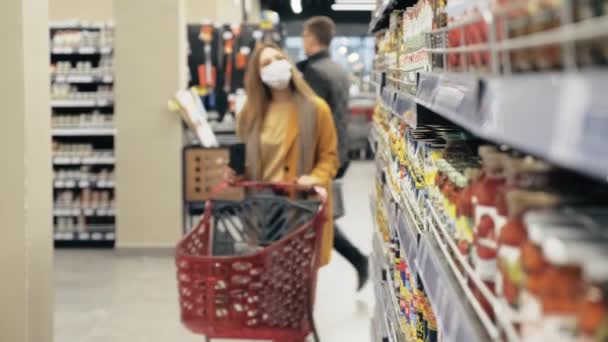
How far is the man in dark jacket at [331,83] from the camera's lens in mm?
6141

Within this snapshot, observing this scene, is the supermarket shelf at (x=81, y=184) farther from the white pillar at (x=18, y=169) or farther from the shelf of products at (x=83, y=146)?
the white pillar at (x=18, y=169)

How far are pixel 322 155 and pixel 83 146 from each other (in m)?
4.18

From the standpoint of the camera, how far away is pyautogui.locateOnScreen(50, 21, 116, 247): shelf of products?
27.8ft

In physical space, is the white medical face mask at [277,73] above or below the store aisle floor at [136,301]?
above

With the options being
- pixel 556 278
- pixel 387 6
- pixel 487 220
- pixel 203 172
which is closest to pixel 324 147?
pixel 387 6

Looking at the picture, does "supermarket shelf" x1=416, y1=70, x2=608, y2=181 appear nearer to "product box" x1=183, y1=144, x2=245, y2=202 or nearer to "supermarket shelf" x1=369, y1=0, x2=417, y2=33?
"supermarket shelf" x1=369, y1=0, x2=417, y2=33

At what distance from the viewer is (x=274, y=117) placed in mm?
4867

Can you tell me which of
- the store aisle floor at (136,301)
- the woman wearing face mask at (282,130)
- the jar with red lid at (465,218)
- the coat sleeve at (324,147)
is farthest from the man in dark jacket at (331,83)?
the jar with red lid at (465,218)

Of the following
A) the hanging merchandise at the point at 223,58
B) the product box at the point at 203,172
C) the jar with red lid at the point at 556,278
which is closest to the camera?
the jar with red lid at the point at 556,278

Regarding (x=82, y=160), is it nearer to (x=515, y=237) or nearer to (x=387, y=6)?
(x=387, y=6)

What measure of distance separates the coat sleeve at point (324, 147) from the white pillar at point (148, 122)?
9.79 ft

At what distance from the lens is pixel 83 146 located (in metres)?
8.56

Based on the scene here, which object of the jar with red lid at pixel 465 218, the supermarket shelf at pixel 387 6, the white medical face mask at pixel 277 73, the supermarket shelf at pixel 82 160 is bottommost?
the supermarket shelf at pixel 82 160

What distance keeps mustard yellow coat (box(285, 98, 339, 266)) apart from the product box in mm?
2622
